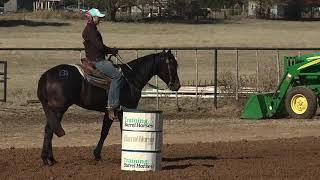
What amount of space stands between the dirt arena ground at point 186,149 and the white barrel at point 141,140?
19 cm

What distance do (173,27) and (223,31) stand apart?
4.70 meters

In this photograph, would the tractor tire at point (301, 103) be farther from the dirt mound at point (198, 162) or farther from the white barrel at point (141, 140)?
the white barrel at point (141, 140)

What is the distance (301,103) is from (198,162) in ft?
31.0

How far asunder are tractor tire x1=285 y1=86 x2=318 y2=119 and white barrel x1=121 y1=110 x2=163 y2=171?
1082cm

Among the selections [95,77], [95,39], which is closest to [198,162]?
[95,77]

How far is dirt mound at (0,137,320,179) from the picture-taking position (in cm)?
1225

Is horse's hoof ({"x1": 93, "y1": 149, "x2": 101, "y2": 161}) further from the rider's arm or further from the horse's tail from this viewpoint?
the rider's arm

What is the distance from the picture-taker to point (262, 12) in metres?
89.8

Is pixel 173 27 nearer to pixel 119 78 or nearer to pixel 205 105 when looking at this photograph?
pixel 205 105

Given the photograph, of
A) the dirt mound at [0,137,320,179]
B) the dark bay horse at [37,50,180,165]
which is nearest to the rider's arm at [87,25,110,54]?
the dark bay horse at [37,50,180,165]

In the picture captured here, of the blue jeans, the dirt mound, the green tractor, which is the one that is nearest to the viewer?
the dirt mound

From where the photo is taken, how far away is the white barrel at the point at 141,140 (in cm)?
1226

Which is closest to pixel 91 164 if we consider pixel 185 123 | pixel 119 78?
pixel 119 78

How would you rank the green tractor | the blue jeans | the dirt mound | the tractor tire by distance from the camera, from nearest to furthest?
1. the dirt mound
2. the blue jeans
3. the tractor tire
4. the green tractor
